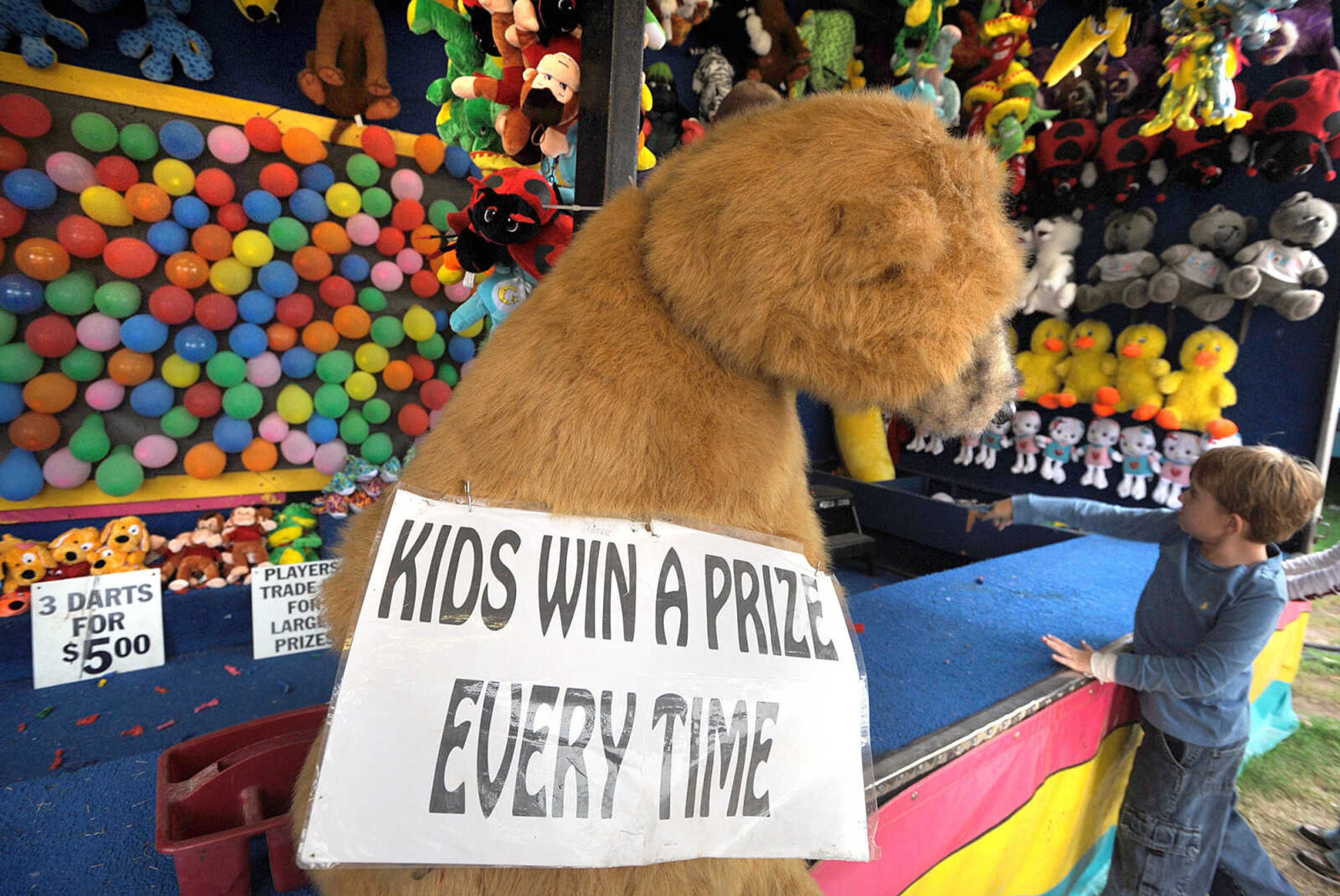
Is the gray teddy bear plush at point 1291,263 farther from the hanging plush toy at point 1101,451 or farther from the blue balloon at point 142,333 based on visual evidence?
the blue balloon at point 142,333

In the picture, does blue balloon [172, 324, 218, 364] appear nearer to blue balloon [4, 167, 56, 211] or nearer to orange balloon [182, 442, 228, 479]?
orange balloon [182, 442, 228, 479]

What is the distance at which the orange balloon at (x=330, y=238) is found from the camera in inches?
89.7

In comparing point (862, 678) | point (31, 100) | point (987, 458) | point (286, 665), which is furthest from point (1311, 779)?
point (31, 100)

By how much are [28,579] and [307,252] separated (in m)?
1.35

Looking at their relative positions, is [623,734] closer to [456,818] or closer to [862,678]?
[456,818]

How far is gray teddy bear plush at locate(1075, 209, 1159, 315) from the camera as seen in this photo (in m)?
2.84

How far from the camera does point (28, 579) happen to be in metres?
1.89

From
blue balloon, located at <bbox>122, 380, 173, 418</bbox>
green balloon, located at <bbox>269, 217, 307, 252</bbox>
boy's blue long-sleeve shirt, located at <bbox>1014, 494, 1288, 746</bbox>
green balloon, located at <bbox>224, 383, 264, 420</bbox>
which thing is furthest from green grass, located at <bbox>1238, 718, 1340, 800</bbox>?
blue balloon, located at <bbox>122, 380, 173, 418</bbox>

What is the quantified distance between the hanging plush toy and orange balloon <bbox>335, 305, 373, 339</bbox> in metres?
3.53

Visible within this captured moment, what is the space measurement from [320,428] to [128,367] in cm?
59

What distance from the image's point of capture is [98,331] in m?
2.00

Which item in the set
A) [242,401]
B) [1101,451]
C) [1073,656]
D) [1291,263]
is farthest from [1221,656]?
[242,401]

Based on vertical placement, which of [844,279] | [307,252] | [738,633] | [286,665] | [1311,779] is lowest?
[1311,779]

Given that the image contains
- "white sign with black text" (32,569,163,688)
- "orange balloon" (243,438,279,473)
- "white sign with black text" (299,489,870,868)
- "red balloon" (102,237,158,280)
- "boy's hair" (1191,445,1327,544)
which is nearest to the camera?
"white sign with black text" (299,489,870,868)
